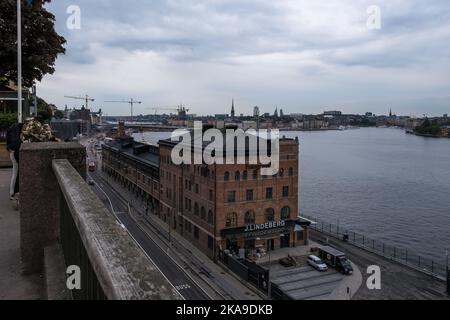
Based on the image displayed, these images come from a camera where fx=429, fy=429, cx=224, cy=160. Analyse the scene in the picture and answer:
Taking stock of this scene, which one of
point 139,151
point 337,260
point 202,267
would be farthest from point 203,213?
point 139,151

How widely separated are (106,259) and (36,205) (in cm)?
357

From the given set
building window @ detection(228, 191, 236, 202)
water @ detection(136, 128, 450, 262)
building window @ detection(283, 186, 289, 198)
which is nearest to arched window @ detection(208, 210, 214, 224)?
building window @ detection(228, 191, 236, 202)

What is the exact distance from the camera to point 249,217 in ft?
131

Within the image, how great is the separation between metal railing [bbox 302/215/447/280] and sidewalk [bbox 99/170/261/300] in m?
16.4

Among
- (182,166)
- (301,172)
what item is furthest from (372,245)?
(301,172)

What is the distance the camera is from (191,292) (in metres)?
30.3

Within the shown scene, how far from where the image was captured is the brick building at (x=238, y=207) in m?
38.6

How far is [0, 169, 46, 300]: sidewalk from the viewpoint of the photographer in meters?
4.90

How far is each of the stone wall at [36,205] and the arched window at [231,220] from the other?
→ 33585mm

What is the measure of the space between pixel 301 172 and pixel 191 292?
73602mm

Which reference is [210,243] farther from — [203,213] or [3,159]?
[3,159]
